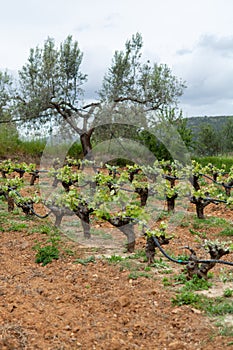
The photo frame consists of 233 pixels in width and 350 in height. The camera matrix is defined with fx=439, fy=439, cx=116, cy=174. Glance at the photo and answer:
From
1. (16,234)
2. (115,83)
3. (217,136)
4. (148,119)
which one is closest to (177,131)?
(148,119)

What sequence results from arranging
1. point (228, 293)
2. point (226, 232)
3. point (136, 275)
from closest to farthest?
point (228, 293) < point (136, 275) < point (226, 232)

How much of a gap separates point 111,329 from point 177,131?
14.9 m

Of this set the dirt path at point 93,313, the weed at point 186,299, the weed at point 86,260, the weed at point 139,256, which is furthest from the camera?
the weed at point 139,256

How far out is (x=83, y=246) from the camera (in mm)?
6875

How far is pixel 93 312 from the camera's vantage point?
4.37 metres

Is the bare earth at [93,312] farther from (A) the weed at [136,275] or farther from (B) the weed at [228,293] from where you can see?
(B) the weed at [228,293]

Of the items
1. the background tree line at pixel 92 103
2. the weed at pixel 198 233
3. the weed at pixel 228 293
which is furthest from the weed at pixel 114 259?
the background tree line at pixel 92 103

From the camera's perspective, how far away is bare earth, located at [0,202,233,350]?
147 inches

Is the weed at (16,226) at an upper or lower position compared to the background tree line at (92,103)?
lower

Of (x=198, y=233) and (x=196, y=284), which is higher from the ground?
(x=198, y=233)

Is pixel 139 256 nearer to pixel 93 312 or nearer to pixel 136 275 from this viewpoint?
pixel 136 275

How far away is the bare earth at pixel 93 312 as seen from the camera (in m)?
3.72

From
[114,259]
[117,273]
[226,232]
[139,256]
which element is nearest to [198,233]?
[226,232]

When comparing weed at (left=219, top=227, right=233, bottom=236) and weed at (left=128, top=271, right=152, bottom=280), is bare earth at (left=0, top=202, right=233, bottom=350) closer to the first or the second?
weed at (left=128, top=271, right=152, bottom=280)
